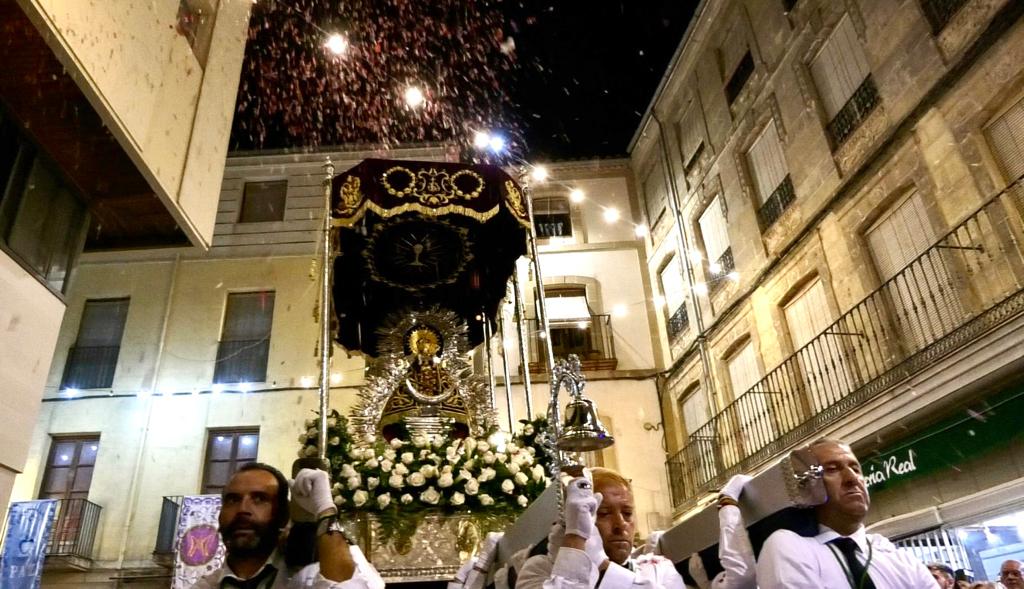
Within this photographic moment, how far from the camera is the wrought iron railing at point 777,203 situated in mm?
10094

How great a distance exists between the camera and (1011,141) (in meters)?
6.49

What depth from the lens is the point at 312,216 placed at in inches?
540

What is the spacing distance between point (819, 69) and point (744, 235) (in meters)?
2.71

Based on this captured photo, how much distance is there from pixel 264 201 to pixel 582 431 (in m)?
12.6

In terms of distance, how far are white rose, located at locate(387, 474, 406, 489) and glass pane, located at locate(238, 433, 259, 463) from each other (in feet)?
26.2

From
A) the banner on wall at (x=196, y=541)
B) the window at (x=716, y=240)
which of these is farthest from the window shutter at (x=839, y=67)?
the banner on wall at (x=196, y=541)

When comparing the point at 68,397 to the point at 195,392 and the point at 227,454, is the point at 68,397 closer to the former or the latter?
the point at 195,392

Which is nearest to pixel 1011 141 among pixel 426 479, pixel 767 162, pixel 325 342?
pixel 767 162

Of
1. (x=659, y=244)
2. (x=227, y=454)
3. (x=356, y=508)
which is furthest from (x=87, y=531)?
(x=659, y=244)

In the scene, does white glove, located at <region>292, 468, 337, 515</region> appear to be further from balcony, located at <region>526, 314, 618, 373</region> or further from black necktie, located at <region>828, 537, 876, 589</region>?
balcony, located at <region>526, 314, 618, 373</region>

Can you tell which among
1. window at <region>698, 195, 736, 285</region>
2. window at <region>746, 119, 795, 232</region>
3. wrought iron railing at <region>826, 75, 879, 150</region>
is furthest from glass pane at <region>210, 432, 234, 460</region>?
wrought iron railing at <region>826, 75, 879, 150</region>

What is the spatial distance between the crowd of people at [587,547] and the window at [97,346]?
39.5 ft

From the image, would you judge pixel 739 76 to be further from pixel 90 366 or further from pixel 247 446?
pixel 90 366

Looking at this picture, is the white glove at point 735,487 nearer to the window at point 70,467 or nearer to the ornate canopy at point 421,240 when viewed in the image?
the ornate canopy at point 421,240
